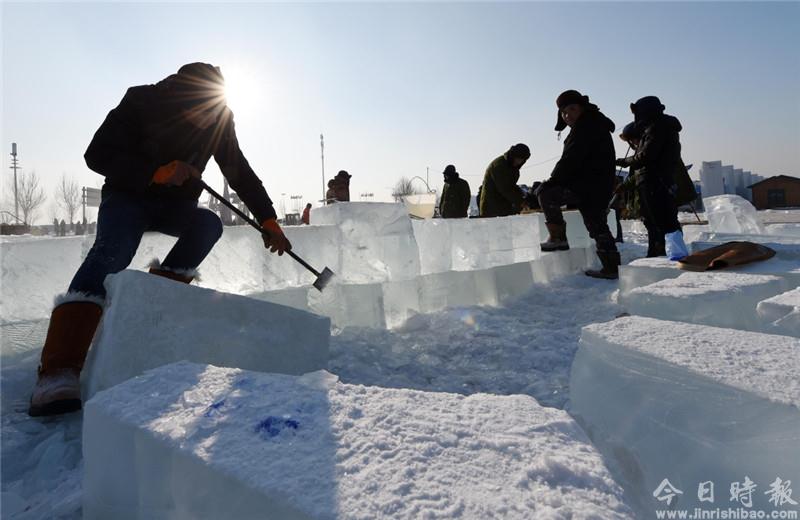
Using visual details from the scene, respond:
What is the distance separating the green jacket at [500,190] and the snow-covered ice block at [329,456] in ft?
15.2

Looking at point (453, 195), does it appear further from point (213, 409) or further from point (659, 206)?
point (213, 409)

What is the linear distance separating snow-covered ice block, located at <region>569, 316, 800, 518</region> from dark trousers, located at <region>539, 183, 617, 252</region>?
2.81m

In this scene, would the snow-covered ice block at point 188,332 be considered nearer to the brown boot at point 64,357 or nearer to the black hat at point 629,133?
the brown boot at point 64,357

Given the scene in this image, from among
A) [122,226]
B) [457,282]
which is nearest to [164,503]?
[122,226]

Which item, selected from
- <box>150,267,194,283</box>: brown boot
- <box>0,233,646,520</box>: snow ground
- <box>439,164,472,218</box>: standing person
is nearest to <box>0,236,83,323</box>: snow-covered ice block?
<box>0,233,646,520</box>: snow ground

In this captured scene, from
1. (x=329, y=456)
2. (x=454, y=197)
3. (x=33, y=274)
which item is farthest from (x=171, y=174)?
(x=454, y=197)

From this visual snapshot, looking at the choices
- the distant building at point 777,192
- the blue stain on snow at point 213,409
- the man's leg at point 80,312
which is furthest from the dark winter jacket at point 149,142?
the distant building at point 777,192

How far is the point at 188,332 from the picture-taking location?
4.83ft

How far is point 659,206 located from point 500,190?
1846mm

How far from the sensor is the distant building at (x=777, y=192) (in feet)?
96.8

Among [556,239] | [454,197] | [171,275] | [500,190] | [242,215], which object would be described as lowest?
[171,275]

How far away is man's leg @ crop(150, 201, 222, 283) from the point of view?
1933 millimetres

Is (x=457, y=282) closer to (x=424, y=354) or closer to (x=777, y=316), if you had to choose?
(x=424, y=354)

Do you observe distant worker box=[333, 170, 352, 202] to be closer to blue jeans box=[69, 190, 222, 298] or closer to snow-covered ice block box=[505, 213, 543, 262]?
snow-covered ice block box=[505, 213, 543, 262]
